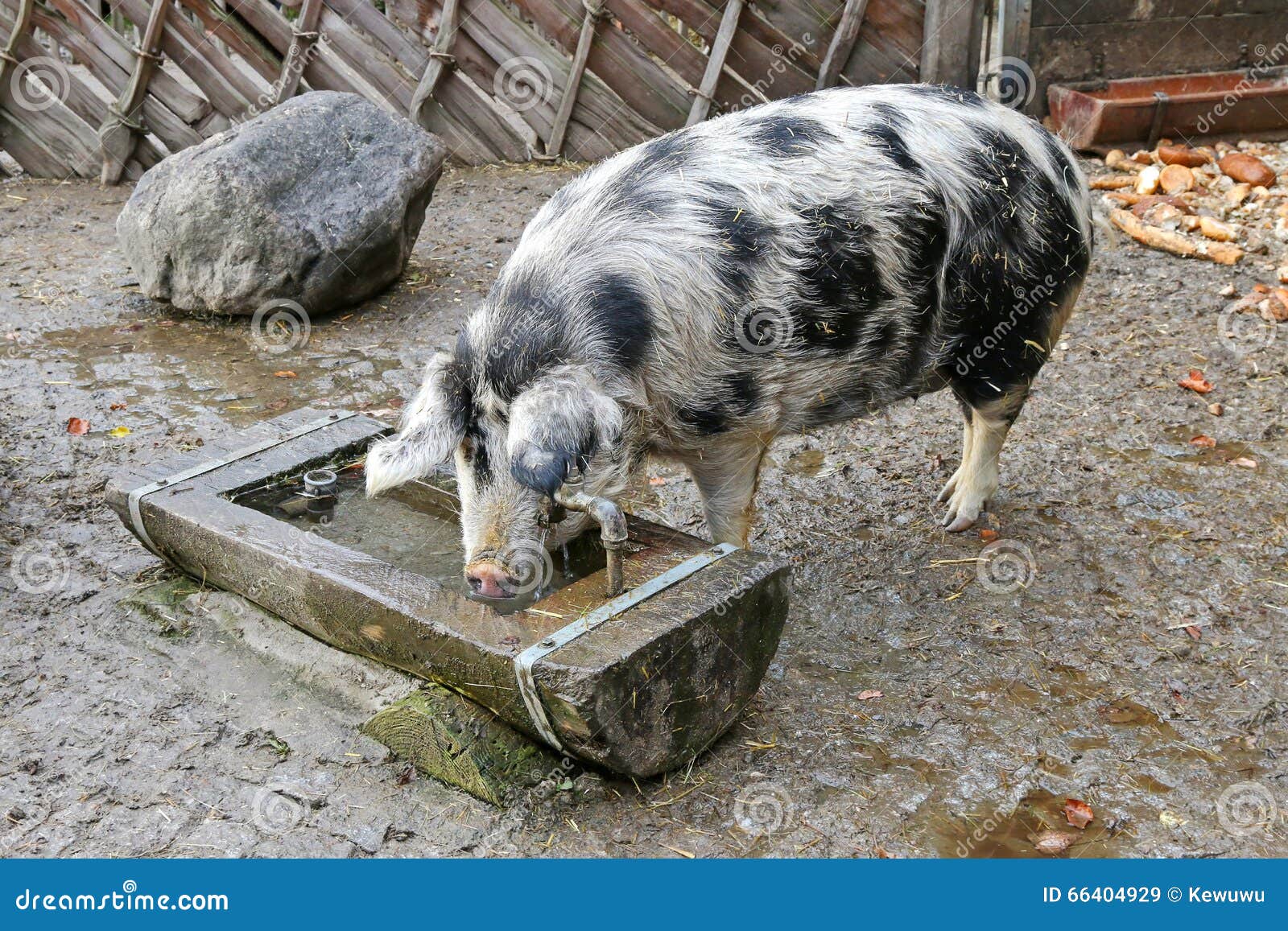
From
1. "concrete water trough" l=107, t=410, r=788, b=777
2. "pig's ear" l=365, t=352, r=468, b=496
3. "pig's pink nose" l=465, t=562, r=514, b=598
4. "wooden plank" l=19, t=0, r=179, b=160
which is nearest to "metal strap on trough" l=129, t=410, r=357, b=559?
"concrete water trough" l=107, t=410, r=788, b=777

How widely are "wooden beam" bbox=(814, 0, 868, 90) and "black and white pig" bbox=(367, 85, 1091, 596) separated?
152 inches

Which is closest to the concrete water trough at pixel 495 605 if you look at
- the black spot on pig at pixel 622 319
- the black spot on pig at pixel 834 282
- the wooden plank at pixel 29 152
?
the black spot on pig at pixel 622 319

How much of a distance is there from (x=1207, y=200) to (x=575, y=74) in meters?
3.98

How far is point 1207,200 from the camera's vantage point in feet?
23.4

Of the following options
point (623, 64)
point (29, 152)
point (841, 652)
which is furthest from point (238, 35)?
point (841, 652)

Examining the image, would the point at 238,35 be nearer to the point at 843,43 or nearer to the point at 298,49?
the point at 298,49

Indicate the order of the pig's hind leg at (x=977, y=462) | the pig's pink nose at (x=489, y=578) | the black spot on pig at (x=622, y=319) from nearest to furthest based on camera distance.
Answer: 1. the pig's pink nose at (x=489, y=578)
2. the black spot on pig at (x=622, y=319)
3. the pig's hind leg at (x=977, y=462)

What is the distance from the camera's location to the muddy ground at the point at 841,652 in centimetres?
321

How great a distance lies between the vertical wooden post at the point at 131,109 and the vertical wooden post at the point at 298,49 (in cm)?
84

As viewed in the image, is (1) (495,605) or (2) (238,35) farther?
(2) (238,35)

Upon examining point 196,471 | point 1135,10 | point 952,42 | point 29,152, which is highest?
point 1135,10

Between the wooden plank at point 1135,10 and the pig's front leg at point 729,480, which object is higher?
the wooden plank at point 1135,10

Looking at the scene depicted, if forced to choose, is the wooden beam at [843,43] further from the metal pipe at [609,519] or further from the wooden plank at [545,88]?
the metal pipe at [609,519]

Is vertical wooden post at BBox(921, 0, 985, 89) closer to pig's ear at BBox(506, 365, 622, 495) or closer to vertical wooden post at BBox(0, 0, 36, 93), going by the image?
pig's ear at BBox(506, 365, 622, 495)
